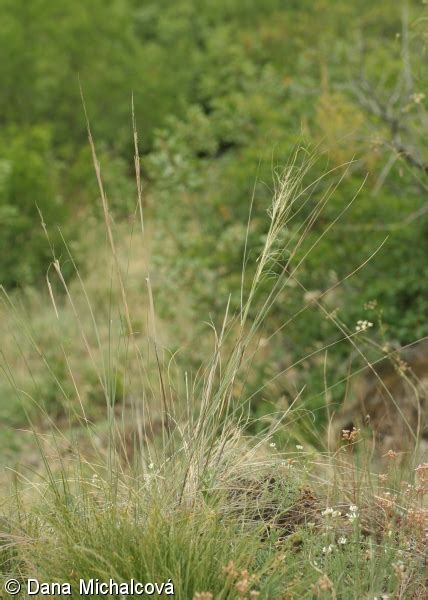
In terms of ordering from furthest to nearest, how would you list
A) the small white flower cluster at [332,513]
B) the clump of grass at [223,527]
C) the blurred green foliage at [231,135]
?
the blurred green foliage at [231,135] < the small white flower cluster at [332,513] < the clump of grass at [223,527]

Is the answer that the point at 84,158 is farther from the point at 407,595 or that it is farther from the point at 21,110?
the point at 407,595

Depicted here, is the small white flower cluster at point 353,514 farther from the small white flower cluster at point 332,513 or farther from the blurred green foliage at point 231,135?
the blurred green foliage at point 231,135

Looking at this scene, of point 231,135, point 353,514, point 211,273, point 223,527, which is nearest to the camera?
point 223,527

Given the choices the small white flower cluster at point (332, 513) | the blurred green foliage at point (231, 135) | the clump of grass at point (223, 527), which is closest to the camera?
the clump of grass at point (223, 527)

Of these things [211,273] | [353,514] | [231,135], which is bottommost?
[211,273]

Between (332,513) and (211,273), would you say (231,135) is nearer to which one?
(211,273)

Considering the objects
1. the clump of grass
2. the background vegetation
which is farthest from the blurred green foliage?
the clump of grass

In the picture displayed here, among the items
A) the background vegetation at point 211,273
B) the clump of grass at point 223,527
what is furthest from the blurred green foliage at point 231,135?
the clump of grass at point 223,527

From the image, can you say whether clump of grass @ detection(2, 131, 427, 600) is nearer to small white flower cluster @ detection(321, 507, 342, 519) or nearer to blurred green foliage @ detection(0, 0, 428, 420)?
small white flower cluster @ detection(321, 507, 342, 519)

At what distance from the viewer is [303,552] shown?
269cm

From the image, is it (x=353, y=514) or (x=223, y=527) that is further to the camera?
(x=353, y=514)

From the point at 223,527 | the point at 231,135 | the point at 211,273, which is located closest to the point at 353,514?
the point at 223,527

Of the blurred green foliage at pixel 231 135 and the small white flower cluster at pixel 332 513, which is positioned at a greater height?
the small white flower cluster at pixel 332 513

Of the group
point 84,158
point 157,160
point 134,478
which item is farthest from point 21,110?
point 134,478
